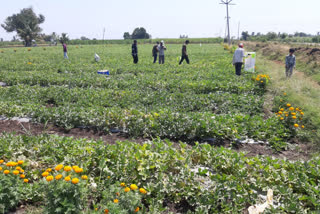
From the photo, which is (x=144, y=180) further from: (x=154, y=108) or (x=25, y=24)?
(x=25, y=24)

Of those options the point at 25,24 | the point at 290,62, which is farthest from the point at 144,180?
the point at 25,24

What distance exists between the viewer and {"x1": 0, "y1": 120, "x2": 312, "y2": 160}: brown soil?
537 cm

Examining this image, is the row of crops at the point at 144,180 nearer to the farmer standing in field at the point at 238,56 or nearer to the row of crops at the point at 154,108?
the row of crops at the point at 154,108

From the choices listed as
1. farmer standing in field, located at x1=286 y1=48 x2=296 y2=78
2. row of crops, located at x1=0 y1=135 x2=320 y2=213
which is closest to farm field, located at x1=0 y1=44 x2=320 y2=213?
row of crops, located at x1=0 y1=135 x2=320 y2=213

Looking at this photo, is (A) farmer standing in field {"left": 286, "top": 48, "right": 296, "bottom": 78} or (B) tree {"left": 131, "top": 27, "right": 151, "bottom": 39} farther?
(B) tree {"left": 131, "top": 27, "right": 151, "bottom": 39}

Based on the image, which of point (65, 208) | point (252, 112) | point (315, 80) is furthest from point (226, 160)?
point (315, 80)

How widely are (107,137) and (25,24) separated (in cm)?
8639

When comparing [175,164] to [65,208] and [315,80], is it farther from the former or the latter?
[315,80]

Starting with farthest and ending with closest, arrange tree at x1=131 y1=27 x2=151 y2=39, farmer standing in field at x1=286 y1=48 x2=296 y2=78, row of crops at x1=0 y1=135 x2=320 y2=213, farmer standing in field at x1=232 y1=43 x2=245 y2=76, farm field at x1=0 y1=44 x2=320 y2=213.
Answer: tree at x1=131 y1=27 x2=151 y2=39
farmer standing in field at x1=232 y1=43 x2=245 y2=76
farmer standing in field at x1=286 y1=48 x2=296 y2=78
farm field at x1=0 y1=44 x2=320 y2=213
row of crops at x1=0 y1=135 x2=320 y2=213

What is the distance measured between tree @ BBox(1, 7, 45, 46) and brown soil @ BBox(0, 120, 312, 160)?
76314 mm

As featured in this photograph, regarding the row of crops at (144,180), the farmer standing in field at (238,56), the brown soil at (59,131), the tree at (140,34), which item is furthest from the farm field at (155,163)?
the tree at (140,34)

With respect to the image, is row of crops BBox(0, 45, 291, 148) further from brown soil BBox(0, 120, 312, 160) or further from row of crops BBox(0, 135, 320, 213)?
row of crops BBox(0, 135, 320, 213)

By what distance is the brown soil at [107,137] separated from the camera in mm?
5367

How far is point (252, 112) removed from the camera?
7.42 metres
